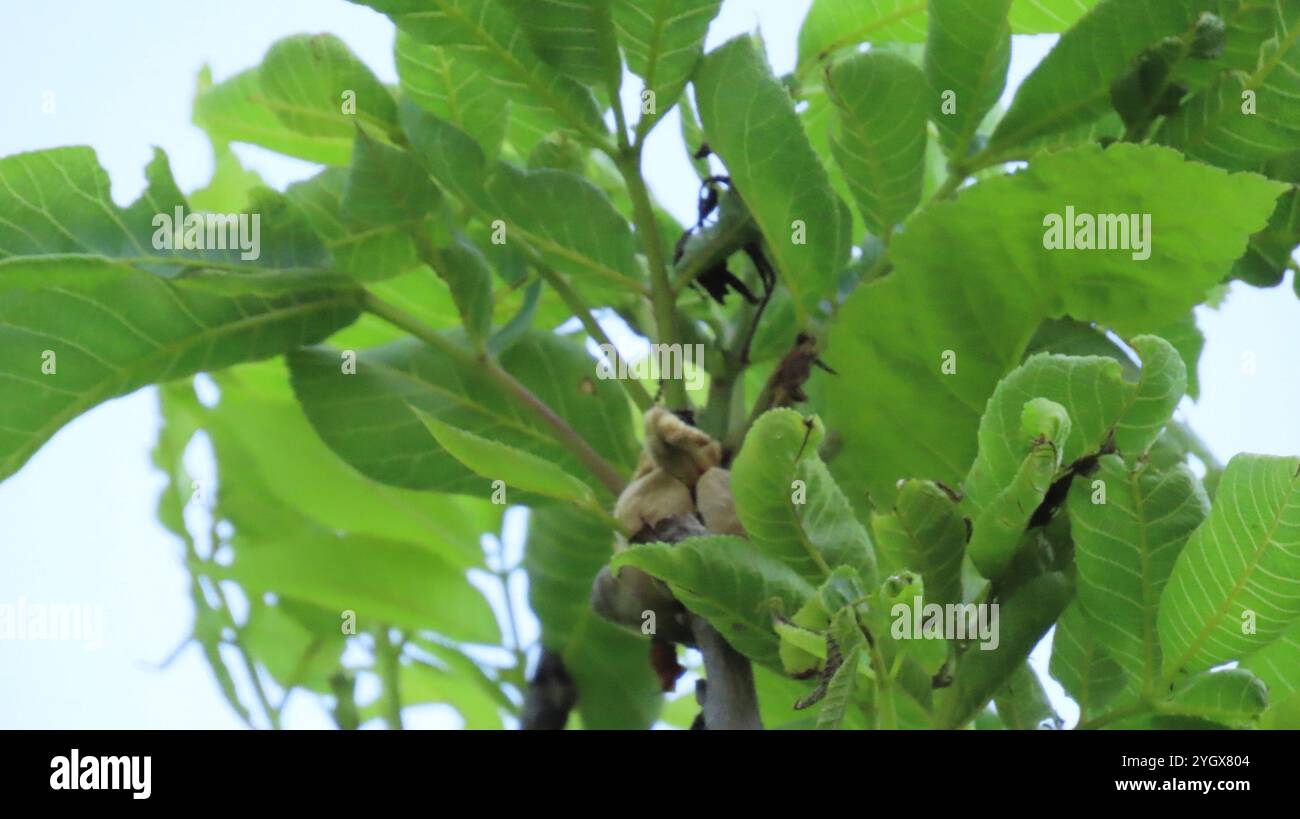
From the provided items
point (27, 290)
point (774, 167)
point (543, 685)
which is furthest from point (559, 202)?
point (543, 685)

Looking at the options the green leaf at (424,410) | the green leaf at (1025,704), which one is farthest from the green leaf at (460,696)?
the green leaf at (1025,704)

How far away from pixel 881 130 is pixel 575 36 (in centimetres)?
12

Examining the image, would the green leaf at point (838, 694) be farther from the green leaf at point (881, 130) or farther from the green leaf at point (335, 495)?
the green leaf at point (335, 495)

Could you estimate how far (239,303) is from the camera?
56cm

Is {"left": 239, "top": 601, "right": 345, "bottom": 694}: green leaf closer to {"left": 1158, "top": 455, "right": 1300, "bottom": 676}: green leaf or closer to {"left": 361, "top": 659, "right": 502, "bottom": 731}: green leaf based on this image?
{"left": 361, "top": 659, "right": 502, "bottom": 731}: green leaf

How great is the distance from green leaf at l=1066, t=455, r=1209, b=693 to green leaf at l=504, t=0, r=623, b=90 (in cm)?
23

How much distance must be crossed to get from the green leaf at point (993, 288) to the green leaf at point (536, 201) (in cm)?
10

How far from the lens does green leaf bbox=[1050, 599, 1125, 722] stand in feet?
1.61

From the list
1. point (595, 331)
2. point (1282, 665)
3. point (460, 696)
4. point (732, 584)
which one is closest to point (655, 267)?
point (595, 331)

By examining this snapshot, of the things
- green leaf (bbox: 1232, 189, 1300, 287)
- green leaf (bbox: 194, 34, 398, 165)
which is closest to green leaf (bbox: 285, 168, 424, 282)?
green leaf (bbox: 194, 34, 398, 165)

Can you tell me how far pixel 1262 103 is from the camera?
1.69 feet

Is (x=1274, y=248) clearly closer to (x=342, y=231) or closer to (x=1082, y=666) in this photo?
(x=1082, y=666)

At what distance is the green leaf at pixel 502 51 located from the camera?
20.2 inches
